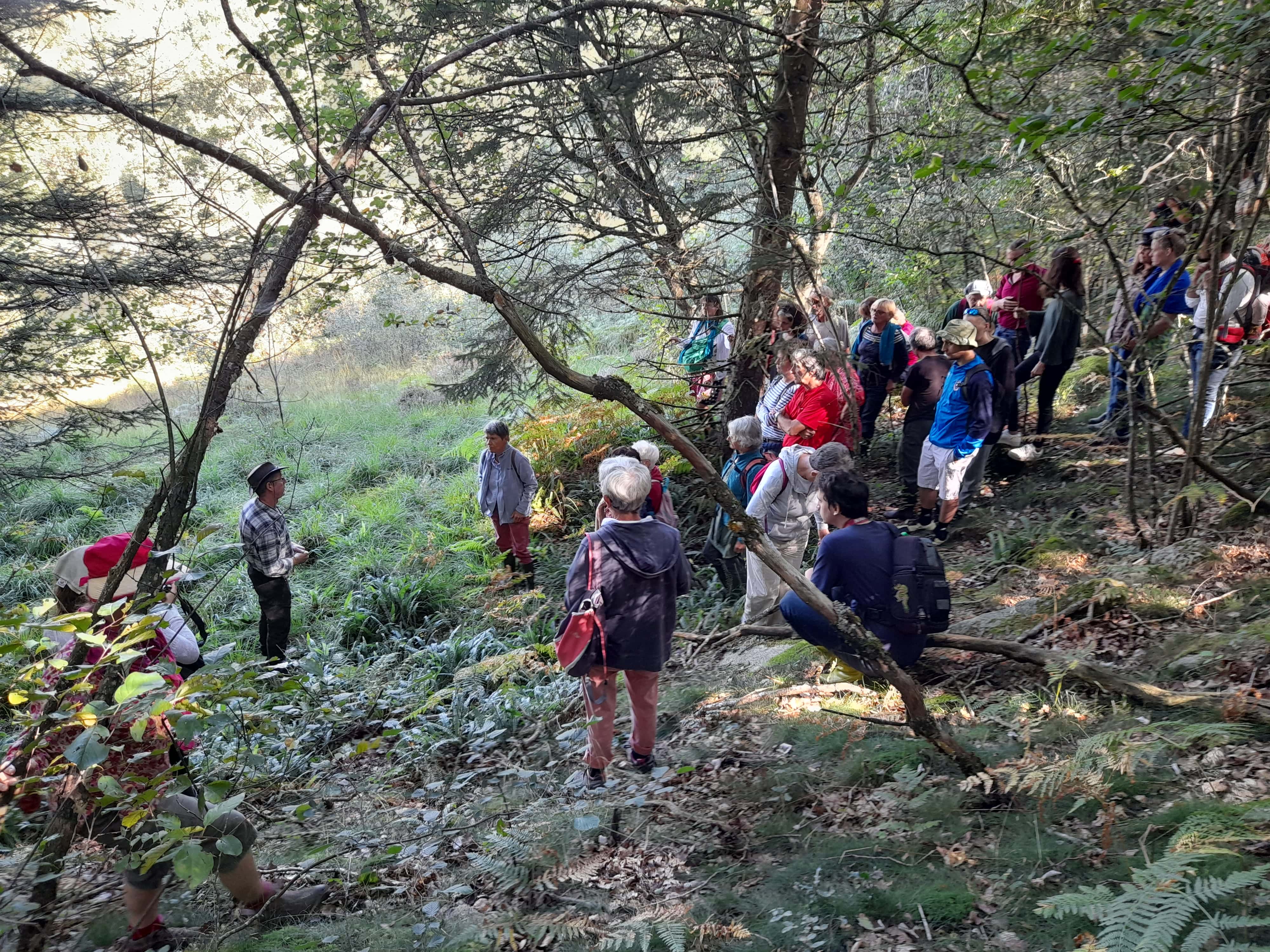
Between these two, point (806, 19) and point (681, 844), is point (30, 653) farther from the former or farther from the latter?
point (806, 19)

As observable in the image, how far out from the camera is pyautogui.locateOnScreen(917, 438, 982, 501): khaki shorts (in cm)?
720

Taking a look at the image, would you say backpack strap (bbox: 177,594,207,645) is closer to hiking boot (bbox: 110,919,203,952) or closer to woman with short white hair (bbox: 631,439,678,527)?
hiking boot (bbox: 110,919,203,952)

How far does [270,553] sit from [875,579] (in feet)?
17.8

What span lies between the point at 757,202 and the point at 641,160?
1.23 metres

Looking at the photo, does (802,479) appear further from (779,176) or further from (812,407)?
(779,176)

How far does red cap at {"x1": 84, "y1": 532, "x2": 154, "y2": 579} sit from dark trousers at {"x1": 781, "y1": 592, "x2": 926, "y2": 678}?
136 inches

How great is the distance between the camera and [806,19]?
6672 mm

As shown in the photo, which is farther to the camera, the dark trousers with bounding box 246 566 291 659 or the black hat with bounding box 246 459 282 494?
the dark trousers with bounding box 246 566 291 659

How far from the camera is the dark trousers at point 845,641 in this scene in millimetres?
4359

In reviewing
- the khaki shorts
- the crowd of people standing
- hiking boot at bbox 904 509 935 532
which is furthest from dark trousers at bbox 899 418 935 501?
hiking boot at bbox 904 509 935 532

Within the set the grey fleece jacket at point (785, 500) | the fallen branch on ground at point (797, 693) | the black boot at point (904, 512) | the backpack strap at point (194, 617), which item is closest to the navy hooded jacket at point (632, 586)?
the fallen branch on ground at point (797, 693)

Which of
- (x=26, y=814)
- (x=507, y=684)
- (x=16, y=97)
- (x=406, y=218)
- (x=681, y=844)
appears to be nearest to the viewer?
(x=26, y=814)

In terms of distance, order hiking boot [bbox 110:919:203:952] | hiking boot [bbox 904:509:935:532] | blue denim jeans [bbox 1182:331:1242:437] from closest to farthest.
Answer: hiking boot [bbox 110:919:203:952] → blue denim jeans [bbox 1182:331:1242:437] → hiking boot [bbox 904:509:935:532]

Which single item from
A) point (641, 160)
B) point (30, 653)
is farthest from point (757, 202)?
point (30, 653)
